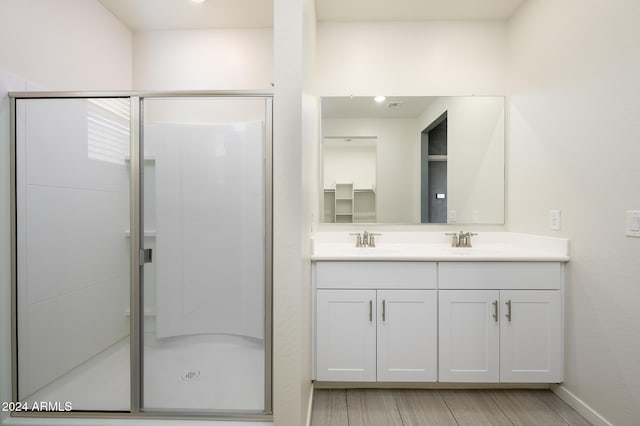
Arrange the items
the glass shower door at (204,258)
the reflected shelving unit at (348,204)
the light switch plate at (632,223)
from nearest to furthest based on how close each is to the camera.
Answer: the light switch plate at (632,223) < the glass shower door at (204,258) < the reflected shelving unit at (348,204)

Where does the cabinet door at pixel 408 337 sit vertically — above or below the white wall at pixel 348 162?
below

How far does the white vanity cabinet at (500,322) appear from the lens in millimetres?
1818

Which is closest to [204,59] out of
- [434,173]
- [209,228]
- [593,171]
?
[209,228]

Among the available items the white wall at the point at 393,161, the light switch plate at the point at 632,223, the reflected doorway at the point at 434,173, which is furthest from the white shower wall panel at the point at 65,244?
the light switch plate at the point at 632,223

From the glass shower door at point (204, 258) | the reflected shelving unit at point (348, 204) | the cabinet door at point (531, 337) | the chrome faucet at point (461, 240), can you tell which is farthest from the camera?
the reflected shelving unit at point (348, 204)

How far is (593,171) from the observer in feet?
5.32

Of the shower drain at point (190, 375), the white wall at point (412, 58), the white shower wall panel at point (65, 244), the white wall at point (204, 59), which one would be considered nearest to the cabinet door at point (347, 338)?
the shower drain at point (190, 375)

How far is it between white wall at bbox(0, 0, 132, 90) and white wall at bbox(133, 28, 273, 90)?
6.5 inches

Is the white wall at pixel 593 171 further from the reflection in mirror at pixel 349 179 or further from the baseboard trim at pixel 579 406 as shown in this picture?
the reflection in mirror at pixel 349 179

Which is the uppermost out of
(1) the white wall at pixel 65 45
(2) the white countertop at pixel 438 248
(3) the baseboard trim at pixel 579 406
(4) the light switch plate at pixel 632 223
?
(1) the white wall at pixel 65 45

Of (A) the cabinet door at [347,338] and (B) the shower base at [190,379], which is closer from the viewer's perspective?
(B) the shower base at [190,379]

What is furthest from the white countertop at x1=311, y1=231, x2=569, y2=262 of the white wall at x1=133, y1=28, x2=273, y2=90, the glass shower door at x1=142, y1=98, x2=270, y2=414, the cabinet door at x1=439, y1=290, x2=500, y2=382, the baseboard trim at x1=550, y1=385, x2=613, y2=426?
the white wall at x1=133, y1=28, x2=273, y2=90

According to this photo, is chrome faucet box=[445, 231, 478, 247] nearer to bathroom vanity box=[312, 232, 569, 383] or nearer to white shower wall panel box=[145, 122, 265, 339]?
bathroom vanity box=[312, 232, 569, 383]

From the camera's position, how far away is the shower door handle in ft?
5.26
